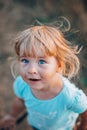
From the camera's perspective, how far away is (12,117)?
80.0 inches

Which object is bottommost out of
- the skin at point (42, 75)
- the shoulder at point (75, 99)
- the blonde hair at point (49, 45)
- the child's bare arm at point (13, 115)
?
the child's bare arm at point (13, 115)

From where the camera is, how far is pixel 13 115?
2.00m

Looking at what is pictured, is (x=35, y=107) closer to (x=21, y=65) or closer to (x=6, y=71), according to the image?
(x=21, y=65)

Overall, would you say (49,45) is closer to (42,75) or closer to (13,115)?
(42,75)

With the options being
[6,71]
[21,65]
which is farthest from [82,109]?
[6,71]

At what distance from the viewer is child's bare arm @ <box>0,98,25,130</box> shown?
195cm

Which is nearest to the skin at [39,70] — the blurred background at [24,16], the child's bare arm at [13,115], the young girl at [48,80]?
the young girl at [48,80]

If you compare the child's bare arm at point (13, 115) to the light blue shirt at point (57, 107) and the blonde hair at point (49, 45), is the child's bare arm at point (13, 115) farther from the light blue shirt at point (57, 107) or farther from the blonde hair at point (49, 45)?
the blonde hair at point (49, 45)

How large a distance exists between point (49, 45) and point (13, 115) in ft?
1.83

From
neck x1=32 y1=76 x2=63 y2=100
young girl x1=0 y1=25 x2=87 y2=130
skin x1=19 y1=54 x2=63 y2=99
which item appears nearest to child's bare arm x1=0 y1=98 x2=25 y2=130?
young girl x1=0 y1=25 x2=87 y2=130

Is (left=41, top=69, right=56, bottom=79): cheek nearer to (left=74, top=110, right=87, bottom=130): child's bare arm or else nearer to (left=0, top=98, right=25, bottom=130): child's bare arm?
(left=74, top=110, right=87, bottom=130): child's bare arm

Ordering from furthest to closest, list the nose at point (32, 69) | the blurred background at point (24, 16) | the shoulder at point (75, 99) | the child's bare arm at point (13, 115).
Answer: the blurred background at point (24, 16)
the child's bare arm at point (13, 115)
the shoulder at point (75, 99)
the nose at point (32, 69)

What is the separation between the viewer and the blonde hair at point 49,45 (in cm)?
154

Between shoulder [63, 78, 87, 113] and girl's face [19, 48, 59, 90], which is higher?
girl's face [19, 48, 59, 90]
